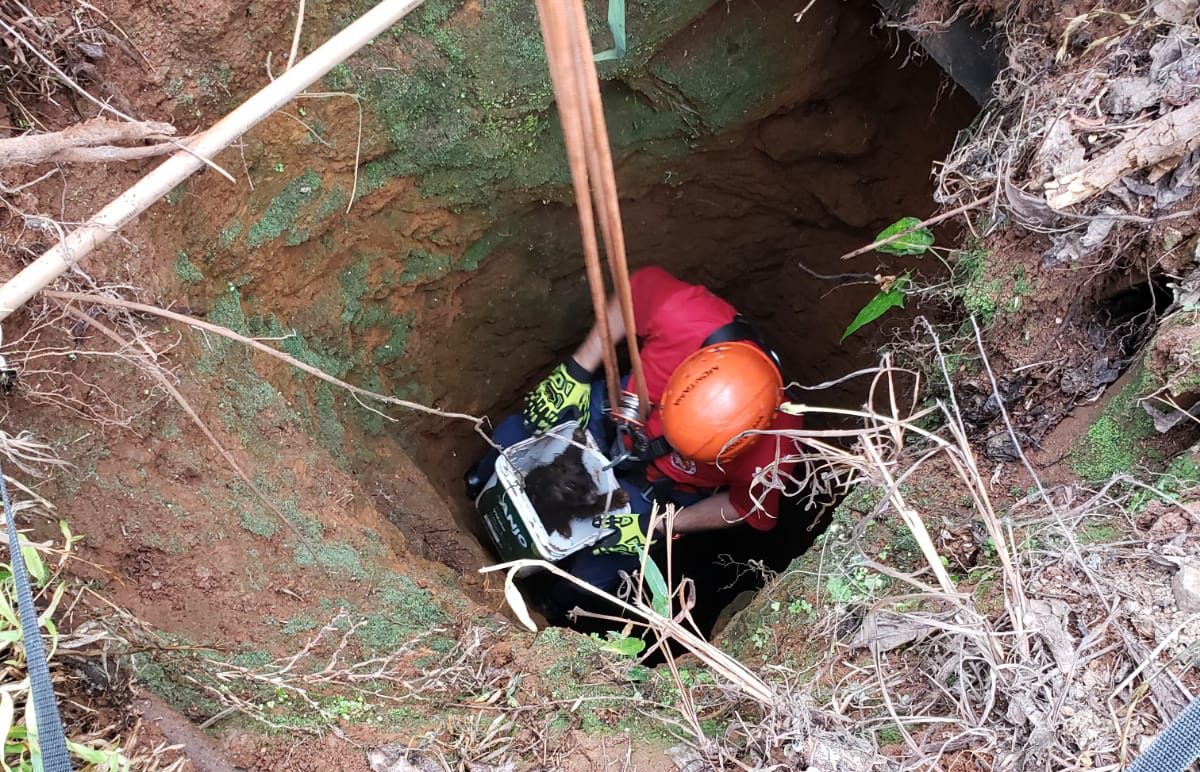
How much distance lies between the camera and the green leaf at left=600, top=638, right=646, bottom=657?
5.92 feet

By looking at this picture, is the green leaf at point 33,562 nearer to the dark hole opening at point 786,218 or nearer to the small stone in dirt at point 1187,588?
the dark hole opening at point 786,218

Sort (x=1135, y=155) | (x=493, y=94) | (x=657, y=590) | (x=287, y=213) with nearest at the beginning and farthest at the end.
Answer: (x=1135, y=155) → (x=657, y=590) → (x=287, y=213) → (x=493, y=94)

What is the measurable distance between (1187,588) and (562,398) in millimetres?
2295

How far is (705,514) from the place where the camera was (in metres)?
3.28

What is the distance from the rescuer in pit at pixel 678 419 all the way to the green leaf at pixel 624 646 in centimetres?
104

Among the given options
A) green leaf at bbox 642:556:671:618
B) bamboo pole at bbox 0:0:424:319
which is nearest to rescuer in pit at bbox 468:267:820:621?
green leaf at bbox 642:556:671:618

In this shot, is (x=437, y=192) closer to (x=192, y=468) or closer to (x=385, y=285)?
(x=385, y=285)

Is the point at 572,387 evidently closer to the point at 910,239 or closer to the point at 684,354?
the point at 684,354

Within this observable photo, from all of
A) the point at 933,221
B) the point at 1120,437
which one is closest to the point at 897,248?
the point at 933,221

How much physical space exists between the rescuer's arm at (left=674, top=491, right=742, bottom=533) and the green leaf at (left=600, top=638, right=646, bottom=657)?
1442 millimetres

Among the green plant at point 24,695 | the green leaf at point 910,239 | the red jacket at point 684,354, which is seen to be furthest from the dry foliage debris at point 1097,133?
the green plant at point 24,695

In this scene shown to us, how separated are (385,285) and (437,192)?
0.42 meters

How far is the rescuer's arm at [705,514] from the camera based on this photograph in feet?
10.7

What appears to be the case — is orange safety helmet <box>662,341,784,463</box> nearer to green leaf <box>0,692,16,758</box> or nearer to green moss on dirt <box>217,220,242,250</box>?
green moss on dirt <box>217,220,242,250</box>
